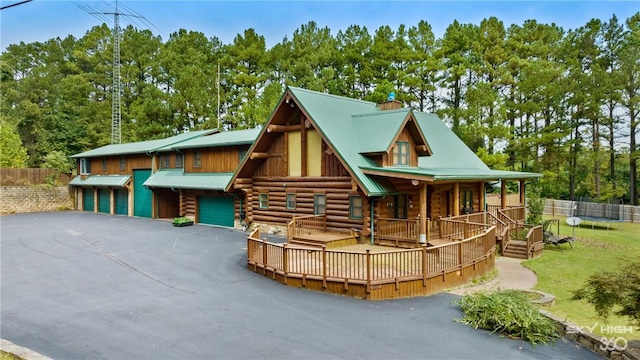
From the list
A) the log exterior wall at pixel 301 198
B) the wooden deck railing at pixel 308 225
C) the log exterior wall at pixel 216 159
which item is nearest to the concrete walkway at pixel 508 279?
the log exterior wall at pixel 301 198

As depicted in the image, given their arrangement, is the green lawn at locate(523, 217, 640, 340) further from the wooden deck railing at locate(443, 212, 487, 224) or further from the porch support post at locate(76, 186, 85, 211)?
the porch support post at locate(76, 186, 85, 211)

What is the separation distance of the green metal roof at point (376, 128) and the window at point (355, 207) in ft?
7.08

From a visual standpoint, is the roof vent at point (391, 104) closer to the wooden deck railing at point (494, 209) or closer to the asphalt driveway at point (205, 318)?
the wooden deck railing at point (494, 209)

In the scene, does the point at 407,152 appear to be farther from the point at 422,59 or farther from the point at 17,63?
the point at 17,63

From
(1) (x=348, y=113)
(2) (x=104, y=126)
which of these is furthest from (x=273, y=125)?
(2) (x=104, y=126)

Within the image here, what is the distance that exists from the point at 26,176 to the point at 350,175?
33101 millimetres

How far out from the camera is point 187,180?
26.2m

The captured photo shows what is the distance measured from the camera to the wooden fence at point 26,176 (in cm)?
3397

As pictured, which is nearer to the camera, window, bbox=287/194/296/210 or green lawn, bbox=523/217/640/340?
green lawn, bbox=523/217/640/340

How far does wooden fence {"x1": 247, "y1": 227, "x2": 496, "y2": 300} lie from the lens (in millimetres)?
10836

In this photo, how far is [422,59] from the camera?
126ft

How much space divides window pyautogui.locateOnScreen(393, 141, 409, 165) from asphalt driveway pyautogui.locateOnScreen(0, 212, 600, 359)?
828 centimetres

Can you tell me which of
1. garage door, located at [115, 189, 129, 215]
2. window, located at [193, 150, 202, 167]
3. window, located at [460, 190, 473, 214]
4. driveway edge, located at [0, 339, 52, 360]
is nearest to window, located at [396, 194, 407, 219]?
window, located at [460, 190, 473, 214]

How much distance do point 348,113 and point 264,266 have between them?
1039 cm
